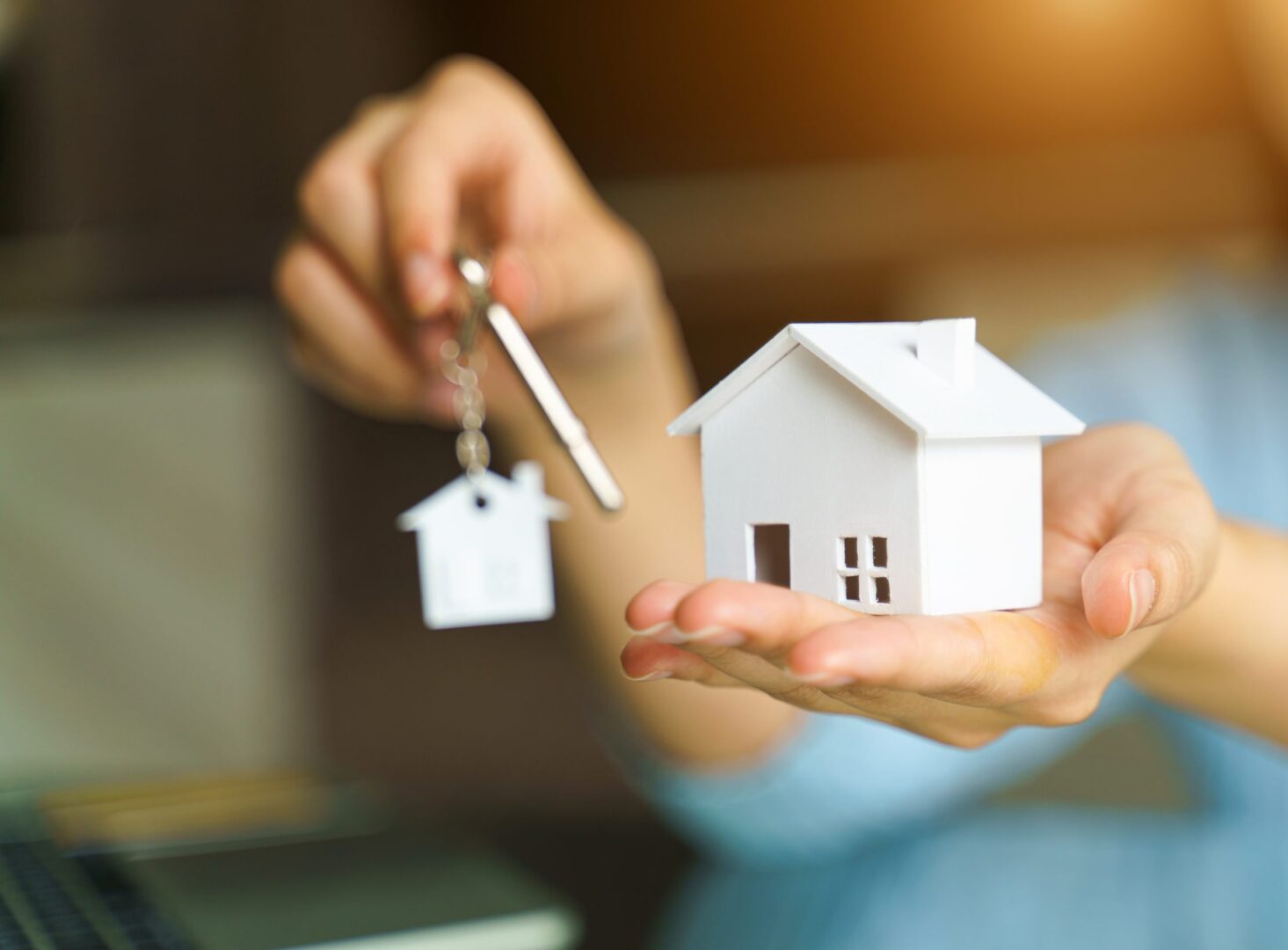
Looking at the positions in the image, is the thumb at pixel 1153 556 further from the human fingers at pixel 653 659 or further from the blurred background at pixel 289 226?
the blurred background at pixel 289 226

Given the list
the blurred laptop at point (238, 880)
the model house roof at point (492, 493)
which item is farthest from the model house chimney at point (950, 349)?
the blurred laptop at point (238, 880)

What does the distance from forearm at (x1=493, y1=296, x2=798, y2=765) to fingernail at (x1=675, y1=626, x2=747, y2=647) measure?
23cm

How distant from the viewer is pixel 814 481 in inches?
8.8

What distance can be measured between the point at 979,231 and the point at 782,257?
Answer: 0.12 meters

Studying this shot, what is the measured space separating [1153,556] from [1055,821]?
0.53m

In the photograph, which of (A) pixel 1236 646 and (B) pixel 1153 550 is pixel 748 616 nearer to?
(B) pixel 1153 550

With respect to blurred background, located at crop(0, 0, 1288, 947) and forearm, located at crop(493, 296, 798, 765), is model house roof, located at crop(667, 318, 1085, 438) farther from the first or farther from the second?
blurred background, located at crop(0, 0, 1288, 947)

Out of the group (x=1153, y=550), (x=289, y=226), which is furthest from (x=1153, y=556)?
(x=289, y=226)

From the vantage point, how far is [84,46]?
0.55 meters

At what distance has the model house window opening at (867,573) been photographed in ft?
A: 0.71

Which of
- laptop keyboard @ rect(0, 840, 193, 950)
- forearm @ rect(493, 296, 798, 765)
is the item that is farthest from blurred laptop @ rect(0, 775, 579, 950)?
forearm @ rect(493, 296, 798, 765)

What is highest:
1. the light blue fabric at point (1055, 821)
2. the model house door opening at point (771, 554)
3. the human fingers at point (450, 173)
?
the human fingers at point (450, 173)

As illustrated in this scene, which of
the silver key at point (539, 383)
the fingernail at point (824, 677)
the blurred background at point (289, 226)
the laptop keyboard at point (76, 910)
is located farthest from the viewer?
the blurred background at point (289, 226)

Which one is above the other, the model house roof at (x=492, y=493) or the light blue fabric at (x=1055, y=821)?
the model house roof at (x=492, y=493)
